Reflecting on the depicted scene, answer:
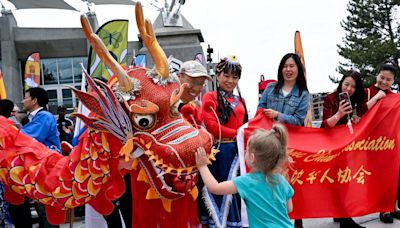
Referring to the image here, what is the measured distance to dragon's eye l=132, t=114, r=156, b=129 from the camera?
9.01 ft

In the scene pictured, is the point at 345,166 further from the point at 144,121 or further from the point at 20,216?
the point at 20,216

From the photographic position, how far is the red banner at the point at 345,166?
4023mm

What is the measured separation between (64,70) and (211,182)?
2432cm

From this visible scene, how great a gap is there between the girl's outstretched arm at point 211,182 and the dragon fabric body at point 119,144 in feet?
0.18

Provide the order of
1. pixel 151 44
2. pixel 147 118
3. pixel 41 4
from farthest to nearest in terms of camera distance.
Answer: pixel 41 4
pixel 151 44
pixel 147 118

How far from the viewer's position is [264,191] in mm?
2475

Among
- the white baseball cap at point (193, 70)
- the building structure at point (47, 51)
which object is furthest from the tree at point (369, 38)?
the white baseball cap at point (193, 70)

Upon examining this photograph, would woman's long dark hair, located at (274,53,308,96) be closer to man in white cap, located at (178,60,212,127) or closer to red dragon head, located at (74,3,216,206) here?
man in white cap, located at (178,60,212,127)

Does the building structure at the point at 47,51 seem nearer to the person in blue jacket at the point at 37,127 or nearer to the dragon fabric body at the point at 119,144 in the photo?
the person in blue jacket at the point at 37,127

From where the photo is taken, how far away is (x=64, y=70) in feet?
83.1

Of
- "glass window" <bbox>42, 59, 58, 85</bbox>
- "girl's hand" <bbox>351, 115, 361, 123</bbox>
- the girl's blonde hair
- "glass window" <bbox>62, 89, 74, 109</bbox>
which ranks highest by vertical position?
the girl's blonde hair

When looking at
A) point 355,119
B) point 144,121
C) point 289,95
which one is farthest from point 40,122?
point 355,119

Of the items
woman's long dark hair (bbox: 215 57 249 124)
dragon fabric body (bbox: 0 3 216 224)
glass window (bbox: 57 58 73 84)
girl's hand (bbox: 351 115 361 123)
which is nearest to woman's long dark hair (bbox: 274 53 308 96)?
woman's long dark hair (bbox: 215 57 249 124)

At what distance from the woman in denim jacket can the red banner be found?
0.12 m
